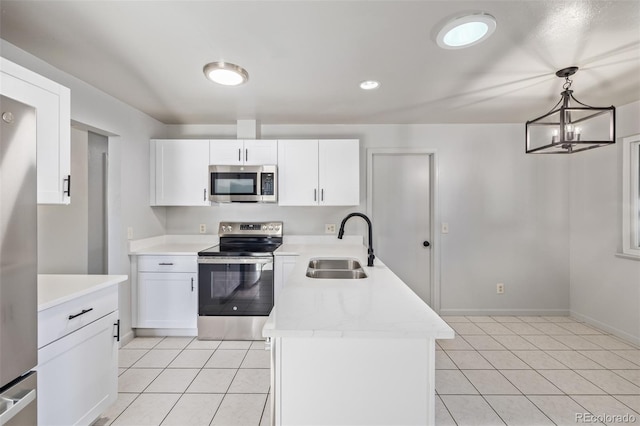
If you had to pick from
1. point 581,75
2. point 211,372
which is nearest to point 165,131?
point 211,372

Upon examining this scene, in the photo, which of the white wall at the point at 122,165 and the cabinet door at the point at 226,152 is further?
the cabinet door at the point at 226,152

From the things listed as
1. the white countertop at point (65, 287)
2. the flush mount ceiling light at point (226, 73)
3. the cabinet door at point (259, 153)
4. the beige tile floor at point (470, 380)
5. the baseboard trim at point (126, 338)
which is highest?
the flush mount ceiling light at point (226, 73)

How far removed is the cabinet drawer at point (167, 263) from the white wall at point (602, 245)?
13.7 ft

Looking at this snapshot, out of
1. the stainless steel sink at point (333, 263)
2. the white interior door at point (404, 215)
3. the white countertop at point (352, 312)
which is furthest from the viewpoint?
the white interior door at point (404, 215)

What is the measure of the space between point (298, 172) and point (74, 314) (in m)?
2.20

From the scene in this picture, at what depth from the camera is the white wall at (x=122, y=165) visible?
2.34 metres

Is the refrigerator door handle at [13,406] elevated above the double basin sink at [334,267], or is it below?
below

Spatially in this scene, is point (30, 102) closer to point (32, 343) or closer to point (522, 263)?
point (32, 343)

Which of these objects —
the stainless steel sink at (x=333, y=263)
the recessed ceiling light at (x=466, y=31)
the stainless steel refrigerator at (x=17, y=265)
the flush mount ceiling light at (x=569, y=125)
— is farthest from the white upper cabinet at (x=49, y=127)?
the flush mount ceiling light at (x=569, y=125)

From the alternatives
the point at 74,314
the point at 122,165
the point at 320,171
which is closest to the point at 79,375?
the point at 74,314

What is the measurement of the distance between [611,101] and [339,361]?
3.53m

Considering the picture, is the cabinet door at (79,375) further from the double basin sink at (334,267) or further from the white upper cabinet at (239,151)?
the white upper cabinet at (239,151)

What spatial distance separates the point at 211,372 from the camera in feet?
7.59

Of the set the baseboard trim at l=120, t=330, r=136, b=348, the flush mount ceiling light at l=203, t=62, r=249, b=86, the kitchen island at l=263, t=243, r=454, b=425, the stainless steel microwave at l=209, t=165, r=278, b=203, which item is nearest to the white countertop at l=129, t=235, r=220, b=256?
the stainless steel microwave at l=209, t=165, r=278, b=203
